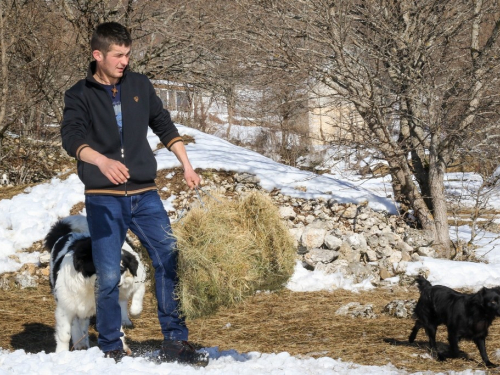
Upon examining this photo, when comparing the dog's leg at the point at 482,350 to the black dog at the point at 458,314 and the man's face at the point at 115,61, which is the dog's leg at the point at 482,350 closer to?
the black dog at the point at 458,314

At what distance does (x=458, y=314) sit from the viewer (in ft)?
16.7

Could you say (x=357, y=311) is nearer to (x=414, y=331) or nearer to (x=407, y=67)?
(x=414, y=331)

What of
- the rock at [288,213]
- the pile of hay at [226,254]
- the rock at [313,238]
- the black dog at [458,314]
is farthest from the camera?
the rock at [288,213]

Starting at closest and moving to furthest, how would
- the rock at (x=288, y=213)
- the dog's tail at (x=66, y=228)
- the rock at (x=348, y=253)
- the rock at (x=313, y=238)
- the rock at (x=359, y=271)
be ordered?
the dog's tail at (x=66, y=228), the rock at (x=359, y=271), the rock at (x=348, y=253), the rock at (x=313, y=238), the rock at (x=288, y=213)

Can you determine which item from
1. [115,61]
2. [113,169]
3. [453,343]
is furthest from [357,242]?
[113,169]

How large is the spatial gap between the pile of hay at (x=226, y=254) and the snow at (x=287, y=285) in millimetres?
492

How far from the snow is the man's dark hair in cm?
201

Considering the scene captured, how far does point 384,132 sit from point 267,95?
280 inches

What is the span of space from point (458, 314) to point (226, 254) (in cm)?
213

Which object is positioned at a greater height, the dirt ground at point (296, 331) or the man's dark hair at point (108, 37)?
the man's dark hair at point (108, 37)

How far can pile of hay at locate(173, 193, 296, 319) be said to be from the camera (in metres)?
4.19

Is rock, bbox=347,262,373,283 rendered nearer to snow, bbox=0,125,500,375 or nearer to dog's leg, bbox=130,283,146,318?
snow, bbox=0,125,500,375

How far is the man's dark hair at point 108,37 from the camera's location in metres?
3.89

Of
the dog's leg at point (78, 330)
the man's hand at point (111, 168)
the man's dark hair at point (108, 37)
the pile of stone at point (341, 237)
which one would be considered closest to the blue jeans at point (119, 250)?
the man's hand at point (111, 168)
